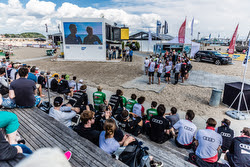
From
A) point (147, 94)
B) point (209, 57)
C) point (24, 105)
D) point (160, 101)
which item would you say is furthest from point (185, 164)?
point (209, 57)

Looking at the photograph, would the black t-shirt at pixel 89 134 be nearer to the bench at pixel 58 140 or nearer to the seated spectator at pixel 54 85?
the bench at pixel 58 140

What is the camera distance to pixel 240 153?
3.01 meters

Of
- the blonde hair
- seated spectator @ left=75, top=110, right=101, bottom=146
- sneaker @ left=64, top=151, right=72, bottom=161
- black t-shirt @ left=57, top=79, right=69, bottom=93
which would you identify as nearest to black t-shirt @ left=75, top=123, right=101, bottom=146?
seated spectator @ left=75, top=110, right=101, bottom=146

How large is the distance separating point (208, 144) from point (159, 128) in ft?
3.91

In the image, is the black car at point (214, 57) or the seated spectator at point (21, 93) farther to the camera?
the black car at point (214, 57)

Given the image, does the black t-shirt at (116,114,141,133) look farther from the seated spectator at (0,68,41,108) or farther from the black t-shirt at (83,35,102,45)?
the black t-shirt at (83,35,102,45)

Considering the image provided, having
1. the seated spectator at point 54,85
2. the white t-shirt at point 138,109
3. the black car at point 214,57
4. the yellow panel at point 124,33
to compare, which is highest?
the yellow panel at point 124,33

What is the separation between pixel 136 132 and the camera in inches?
171

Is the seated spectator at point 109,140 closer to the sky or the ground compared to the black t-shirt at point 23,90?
closer to the ground

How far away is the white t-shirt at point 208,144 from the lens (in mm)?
3272

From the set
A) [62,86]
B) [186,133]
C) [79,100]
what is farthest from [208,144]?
[62,86]

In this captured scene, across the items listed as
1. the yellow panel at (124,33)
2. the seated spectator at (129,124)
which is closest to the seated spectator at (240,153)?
the seated spectator at (129,124)

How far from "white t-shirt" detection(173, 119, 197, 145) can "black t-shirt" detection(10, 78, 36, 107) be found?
409cm

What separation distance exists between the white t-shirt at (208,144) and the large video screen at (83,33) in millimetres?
18985
